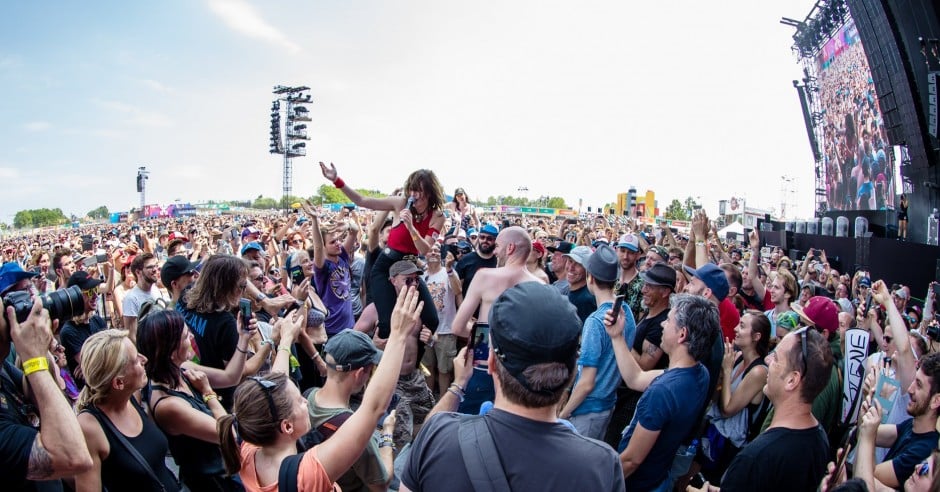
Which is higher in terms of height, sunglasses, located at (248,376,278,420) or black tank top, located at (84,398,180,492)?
sunglasses, located at (248,376,278,420)

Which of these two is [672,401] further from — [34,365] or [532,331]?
[34,365]

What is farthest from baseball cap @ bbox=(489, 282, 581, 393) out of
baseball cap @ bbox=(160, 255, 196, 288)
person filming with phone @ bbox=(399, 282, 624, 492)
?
baseball cap @ bbox=(160, 255, 196, 288)

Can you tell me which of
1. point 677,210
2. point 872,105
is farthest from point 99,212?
point 872,105

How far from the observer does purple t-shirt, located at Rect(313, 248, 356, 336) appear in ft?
16.8

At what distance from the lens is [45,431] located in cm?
180

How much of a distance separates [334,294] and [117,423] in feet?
9.81

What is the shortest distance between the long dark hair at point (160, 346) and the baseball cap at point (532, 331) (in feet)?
6.20

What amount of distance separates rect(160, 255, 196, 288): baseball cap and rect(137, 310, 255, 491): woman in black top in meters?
1.41

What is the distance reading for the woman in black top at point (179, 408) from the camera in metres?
2.39

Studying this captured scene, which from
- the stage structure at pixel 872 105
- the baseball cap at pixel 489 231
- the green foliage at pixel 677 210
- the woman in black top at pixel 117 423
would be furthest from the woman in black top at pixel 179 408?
the green foliage at pixel 677 210

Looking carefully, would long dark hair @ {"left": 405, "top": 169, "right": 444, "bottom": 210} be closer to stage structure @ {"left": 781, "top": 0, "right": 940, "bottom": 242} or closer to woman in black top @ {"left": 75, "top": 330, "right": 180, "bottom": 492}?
woman in black top @ {"left": 75, "top": 330, "right": 180, "bottom": 492}

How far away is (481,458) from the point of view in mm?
Result: 1243

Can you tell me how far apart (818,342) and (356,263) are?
5.00 m

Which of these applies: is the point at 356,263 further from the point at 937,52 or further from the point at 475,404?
the point at 937,52
